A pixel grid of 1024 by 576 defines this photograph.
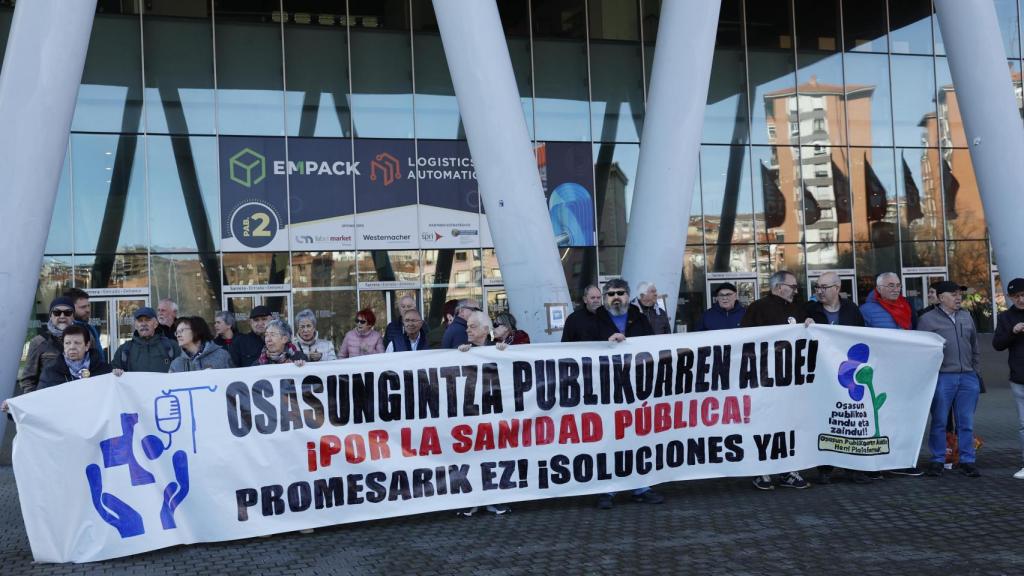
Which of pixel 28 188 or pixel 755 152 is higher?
pixel 755 152

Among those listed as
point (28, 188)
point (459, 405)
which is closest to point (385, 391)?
point (459, 405)

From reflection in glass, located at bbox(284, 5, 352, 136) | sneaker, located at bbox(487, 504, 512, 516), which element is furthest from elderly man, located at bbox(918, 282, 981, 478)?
reflection in glass, located at bbox(284, 5, 352, 136)

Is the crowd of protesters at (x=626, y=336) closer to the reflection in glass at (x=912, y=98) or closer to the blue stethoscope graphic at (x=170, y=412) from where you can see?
the blue stethoscope graphic at (x=170, y=412)

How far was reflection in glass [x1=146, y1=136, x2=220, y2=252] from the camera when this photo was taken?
853 inches

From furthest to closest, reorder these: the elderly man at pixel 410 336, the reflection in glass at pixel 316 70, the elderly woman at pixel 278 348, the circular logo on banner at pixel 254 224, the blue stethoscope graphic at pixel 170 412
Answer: the reflection in glass at pixel 316 70 < the circular logo on banner at pixel 254 224 < the elderly man at pixel 410 336 < the elderly woman at pixel 278 348 < the blue stethoscope graphic at pixel 170 412

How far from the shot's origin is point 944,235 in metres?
27.1

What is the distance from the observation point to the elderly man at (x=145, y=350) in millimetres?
9023

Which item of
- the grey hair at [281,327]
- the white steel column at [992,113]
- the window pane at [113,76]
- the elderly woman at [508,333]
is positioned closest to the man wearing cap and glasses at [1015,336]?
the elderly woman at [508,333]

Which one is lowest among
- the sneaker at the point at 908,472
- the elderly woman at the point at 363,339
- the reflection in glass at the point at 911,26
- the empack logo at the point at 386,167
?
the sneaker at the point at 908,472

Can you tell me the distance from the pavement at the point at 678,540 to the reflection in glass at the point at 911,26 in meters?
20.6

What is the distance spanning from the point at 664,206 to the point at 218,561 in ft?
31.4

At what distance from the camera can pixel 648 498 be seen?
847 cm

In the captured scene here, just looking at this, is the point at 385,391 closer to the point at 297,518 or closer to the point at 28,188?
the point at 297,518

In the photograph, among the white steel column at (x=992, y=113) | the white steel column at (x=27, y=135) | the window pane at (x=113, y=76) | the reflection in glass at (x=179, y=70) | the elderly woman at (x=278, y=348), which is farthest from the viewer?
the reflection in glass at (x=179, y=70)
